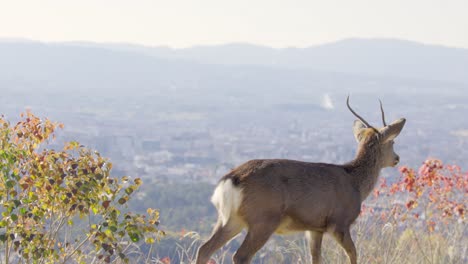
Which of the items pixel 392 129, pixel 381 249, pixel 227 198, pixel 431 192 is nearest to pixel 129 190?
pixel 227 198

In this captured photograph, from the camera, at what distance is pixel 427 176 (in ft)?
34.2

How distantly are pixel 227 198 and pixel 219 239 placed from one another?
384 millimetres

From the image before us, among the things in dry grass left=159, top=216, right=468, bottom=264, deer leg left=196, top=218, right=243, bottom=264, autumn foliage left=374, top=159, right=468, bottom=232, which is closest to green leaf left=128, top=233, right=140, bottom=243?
deer leg left=196, top=218, right=243, bottom=264

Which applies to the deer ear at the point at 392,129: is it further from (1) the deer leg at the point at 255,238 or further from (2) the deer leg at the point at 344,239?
(1) the deer leg at the point at 255,238

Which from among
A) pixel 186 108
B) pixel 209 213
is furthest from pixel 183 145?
pixel 209 213

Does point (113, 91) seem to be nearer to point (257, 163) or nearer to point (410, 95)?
point (410, 95)

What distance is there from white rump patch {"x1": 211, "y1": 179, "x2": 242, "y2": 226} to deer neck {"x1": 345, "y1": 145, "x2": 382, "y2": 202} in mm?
1721

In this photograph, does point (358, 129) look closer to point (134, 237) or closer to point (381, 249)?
point (381, 249)

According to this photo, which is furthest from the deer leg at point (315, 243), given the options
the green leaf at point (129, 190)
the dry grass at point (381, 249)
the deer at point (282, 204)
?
the green leaf at point (129, 190)

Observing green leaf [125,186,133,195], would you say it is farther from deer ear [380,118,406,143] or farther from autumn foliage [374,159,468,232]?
autumn foliage [374,159,468,232]

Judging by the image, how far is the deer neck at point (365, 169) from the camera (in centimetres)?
884

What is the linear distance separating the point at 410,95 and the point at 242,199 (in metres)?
166

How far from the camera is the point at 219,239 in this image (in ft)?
24.9

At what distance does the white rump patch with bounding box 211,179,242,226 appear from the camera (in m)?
7.44
